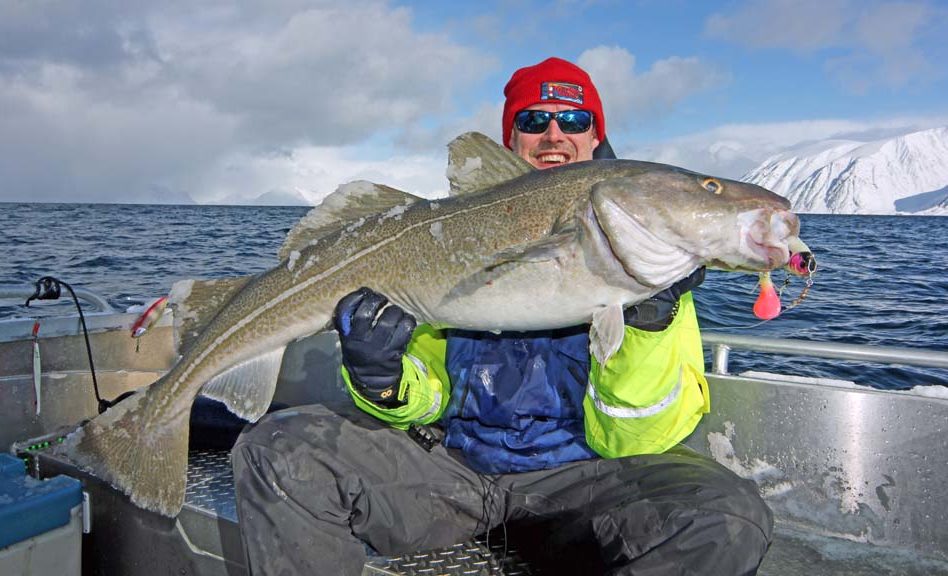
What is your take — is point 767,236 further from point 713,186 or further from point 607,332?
point 607,332

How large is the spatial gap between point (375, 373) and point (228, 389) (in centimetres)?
75

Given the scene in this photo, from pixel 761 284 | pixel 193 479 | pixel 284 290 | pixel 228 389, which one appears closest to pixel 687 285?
pixel 761 284

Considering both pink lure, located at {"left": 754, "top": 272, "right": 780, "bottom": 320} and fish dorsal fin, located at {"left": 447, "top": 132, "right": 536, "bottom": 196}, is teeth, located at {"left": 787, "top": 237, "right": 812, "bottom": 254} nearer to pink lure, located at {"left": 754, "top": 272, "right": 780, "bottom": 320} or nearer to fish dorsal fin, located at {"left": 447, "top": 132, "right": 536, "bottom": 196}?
pink lure, located at {"left": 754, "top": 272, "right": 780, "bottom": 320}

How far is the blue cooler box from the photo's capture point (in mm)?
2883

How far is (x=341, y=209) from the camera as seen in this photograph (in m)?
3.16

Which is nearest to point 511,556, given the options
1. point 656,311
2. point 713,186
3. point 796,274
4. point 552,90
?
point 656,311

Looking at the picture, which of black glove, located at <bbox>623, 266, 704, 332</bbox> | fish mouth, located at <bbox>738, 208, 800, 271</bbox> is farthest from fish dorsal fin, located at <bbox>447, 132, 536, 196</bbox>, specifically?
fish mouth, located at <bbox>738, 208, 800, 271</bbox>

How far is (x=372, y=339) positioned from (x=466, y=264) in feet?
1.81

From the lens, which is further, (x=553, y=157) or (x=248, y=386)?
(x=553, y=157)

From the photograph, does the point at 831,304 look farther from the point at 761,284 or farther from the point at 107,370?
the point at 107,370

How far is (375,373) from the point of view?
2.98 metres

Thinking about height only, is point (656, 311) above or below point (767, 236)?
below

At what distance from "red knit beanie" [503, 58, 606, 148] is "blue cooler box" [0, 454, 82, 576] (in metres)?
3.52

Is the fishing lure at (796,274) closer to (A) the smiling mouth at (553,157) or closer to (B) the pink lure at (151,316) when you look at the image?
(A) the smiling mouth at (553,157)
